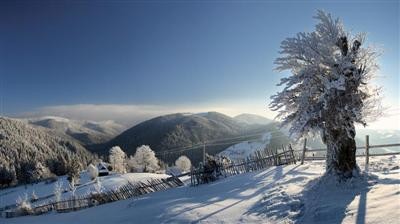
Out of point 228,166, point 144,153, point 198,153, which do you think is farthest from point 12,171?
point 228,166

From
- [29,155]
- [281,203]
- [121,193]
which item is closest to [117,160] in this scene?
[121,193]

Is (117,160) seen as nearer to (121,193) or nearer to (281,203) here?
(121,193)

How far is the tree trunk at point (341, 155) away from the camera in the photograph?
521 inches

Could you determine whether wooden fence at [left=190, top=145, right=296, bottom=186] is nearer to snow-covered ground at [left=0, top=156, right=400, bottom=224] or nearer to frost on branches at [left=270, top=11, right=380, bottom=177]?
snow-covered ground at [left=0, top=156, right=400, bottom=224]

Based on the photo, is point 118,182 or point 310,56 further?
point 118,182

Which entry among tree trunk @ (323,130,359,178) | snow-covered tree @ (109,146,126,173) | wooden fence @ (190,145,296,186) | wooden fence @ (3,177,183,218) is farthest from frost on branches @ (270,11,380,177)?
snow-covered tree @ (109,146,126,173)

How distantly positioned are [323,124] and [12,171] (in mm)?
102977

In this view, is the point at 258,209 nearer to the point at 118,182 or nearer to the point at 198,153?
the point at 118,182

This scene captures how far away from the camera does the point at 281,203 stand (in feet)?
40.0

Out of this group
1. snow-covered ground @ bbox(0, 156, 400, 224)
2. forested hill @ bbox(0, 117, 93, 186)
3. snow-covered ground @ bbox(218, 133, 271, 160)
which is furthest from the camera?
snow-covered ground @ bbox(218, 133, 271, 160)

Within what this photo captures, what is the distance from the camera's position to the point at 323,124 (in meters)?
13.9

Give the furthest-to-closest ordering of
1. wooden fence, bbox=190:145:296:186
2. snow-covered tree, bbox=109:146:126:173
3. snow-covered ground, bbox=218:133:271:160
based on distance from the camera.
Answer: snow-covered ground, bbox=218:133:271:160 → snow-covered tree, bbox=109:146:126:173 → wooden fence, bbox=190:145:296:186

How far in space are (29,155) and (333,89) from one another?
141 metres

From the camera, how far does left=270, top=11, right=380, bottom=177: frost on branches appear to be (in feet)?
43.5
